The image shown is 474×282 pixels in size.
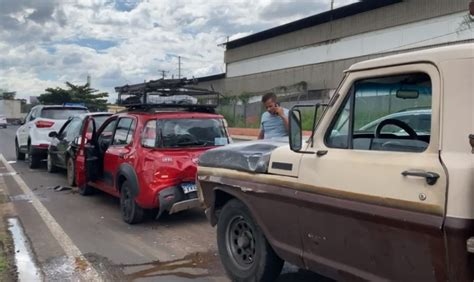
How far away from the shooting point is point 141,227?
23.2 feet

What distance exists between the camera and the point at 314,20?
150ft

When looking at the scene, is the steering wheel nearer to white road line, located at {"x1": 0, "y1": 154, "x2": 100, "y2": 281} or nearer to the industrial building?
white road line, located at {"x1": 0, "y1": 154, "x2": 100, "y2": 281}

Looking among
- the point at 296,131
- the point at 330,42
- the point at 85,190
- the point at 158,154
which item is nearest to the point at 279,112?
the point at 158,154

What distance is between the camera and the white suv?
1395cm

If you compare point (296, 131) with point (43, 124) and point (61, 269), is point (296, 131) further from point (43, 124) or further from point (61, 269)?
point (43, 124)

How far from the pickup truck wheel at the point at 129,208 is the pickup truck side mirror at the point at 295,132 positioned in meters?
3.85

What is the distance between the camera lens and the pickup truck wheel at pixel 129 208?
7035 millimetres

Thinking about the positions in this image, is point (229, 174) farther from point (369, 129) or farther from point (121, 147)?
point (121, 147)

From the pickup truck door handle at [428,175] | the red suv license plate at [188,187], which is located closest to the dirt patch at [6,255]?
the red suv license plate at [188,187]

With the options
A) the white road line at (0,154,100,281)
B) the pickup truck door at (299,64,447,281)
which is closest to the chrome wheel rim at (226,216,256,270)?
the pickup truck door at (299,64,447,281)

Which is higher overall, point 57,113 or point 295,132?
point 57,113

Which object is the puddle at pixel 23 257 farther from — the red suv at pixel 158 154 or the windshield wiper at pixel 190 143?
the windshield wiper at pixel 190 143

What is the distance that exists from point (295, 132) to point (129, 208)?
4.11 metres

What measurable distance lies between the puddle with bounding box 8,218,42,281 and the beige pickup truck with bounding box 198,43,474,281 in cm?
216
